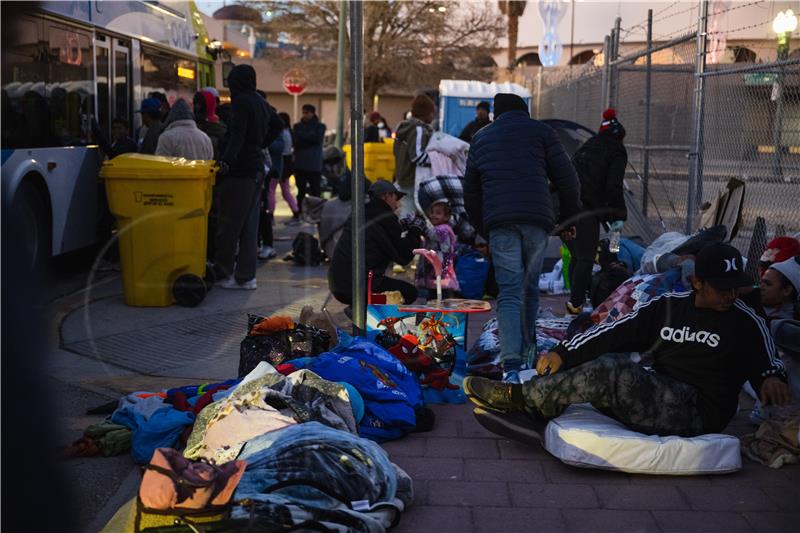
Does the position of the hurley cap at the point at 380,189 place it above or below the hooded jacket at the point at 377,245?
above

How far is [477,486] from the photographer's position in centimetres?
491

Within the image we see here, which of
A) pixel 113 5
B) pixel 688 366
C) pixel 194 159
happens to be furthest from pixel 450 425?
pixel 113 5

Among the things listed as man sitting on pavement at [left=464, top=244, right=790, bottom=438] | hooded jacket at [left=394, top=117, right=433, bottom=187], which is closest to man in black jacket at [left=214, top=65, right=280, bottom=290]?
hooded jacket at [left=394, top=117, right=433, bottom=187]

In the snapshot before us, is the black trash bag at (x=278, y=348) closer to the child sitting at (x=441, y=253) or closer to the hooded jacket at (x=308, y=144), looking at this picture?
the child sitting at (x=441, y=253)

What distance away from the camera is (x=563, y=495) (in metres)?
4.78

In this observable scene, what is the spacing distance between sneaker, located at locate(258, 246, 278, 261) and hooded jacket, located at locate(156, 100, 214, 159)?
8.57 ft

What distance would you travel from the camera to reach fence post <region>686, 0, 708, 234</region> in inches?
357

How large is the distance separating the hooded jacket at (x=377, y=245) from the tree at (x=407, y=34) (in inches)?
1116

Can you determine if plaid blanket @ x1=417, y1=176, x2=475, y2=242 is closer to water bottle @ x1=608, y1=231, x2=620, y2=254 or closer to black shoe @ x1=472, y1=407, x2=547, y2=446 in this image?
water bottle @ x1=608, y1=231, x2=620, y2=254

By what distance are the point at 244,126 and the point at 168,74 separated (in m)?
5.67

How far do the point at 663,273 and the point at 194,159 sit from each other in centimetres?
500

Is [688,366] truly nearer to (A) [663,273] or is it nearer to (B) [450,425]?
(B) [450,425]

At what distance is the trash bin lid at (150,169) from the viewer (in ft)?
31.1

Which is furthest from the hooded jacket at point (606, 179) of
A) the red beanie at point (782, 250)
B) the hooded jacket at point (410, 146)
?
the hooded jacket at point (410, 146)
